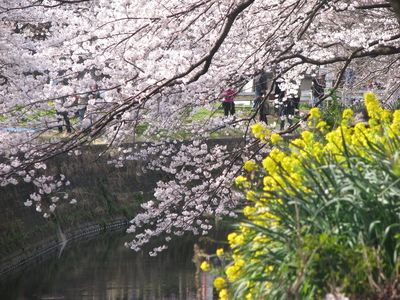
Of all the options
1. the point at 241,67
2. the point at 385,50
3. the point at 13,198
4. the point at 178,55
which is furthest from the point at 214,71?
the point at 13,198

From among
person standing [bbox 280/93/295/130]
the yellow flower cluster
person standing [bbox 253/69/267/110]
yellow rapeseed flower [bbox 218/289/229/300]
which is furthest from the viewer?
person standing [bbox 280/93/295/130]

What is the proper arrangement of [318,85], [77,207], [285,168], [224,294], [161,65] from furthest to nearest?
1. [77,207]
2. [318,85]
3. [161,65]
4. [285,168]
5. [224,294]

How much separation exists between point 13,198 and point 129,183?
171 inches

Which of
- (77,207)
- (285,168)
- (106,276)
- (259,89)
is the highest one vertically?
(259,89)

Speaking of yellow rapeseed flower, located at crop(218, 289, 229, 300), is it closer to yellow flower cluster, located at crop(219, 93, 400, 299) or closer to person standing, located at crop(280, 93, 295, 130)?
yellow flower cluster, located at crop(219, 93, 400, 299)

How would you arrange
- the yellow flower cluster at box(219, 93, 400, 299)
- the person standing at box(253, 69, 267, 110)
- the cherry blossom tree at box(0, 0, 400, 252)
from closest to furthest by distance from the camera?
the yellow flower cluster at box(219, 93, 400, 299), the cherry blossom tree at box(0, 0, 400, 252), the person standing at box(253, 69, 267, 110)

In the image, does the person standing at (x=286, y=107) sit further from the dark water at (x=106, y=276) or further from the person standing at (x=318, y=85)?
the dark water at (x=106, y=276)

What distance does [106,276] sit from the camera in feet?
35.7

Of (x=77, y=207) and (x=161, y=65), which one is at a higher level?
(x=161, y=65)

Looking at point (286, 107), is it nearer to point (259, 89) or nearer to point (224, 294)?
point (259, 89)

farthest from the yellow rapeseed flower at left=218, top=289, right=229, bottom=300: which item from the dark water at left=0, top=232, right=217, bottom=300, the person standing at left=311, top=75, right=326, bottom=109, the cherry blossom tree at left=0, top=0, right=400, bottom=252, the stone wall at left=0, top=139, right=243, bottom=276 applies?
the person standing at left=311, top=75, right=326, bottom=109

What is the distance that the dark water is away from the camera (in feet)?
31.9

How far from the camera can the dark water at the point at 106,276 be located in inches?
383

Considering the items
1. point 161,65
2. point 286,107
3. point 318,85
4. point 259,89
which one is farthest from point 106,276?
point 318,85
